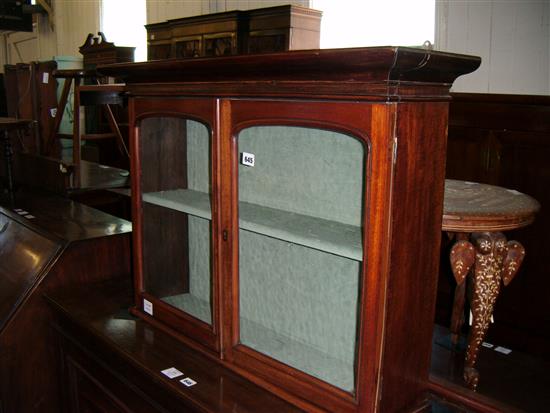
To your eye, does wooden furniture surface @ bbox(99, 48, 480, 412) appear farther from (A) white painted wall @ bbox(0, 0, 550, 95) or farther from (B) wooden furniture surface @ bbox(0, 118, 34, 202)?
(A) white painted wall @ bbox(0, 0, 550, 95)

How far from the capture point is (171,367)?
5.07ft

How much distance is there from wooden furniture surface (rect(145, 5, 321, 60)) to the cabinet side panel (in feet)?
11.0

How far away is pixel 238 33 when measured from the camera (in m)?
4.92

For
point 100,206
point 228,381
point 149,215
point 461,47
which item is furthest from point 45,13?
point 228,381

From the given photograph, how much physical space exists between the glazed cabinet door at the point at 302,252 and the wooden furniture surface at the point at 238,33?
301 centimetres

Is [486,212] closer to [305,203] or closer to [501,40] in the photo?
[305,203]

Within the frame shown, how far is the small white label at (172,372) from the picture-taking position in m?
1.50

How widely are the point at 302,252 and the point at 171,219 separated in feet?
1.69

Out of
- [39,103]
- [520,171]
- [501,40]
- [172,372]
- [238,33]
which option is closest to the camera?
[172,372]

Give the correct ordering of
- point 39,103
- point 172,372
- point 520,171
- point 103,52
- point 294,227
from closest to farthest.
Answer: point 294,227
point 172,372
point 520,171
point 39,103
point 103,52

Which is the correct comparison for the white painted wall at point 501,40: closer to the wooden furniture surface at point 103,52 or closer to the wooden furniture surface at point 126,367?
the wooden furniture surface at point 126,367

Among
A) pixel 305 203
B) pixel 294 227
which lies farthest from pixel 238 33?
pixel 294 227

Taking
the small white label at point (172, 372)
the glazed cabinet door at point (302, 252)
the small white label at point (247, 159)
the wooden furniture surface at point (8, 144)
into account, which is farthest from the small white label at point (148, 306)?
the wooden furniture surface at point (8, 144)

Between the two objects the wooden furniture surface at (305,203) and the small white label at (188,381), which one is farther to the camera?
the small white label at (188,381)
